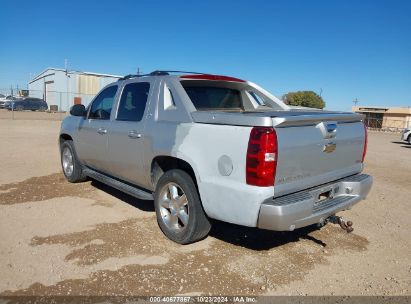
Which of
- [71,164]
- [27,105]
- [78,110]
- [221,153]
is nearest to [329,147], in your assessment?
[221,153]

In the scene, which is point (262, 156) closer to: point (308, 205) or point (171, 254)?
point (308, 205)

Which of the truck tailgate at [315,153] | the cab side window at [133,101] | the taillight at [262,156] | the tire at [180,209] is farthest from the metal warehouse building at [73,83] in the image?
the taillight at [262,156]

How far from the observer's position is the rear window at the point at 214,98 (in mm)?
4602

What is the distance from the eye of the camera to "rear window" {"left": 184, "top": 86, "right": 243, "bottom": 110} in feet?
15.1

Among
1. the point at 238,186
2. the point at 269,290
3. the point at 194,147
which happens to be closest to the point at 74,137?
the point at 194,147

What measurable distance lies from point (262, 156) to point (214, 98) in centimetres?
191

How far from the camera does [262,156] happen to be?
10.4ft

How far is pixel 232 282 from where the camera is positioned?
3406mm

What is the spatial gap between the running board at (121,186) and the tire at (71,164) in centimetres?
38

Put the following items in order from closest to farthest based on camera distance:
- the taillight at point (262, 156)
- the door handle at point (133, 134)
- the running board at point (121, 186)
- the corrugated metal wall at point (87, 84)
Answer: the taillight at point (262, 156)
the door handle at point (133, 134)
the running board at point (121, 186)
the corrugated metal wall at point (87, 84)

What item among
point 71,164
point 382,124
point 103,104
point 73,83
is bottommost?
point 71,164

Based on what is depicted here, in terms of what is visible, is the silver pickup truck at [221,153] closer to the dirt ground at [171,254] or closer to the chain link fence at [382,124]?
the dirt ground at [171,254]

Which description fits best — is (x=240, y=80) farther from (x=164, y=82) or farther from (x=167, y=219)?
(x=167, y=219)

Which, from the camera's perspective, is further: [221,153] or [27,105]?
[27,105]
